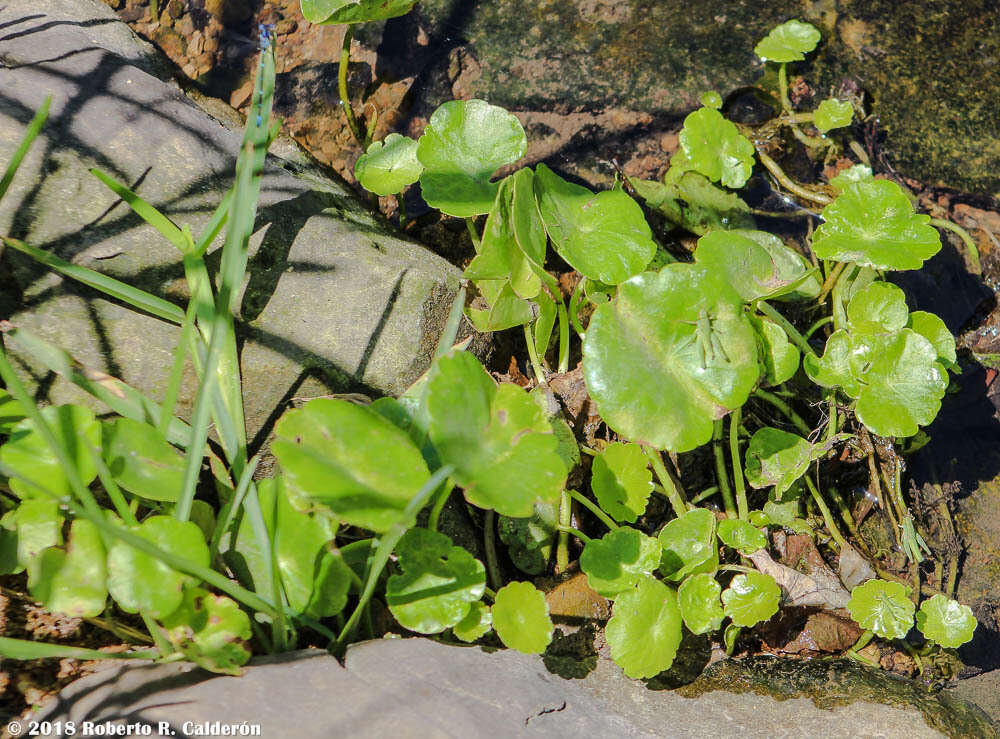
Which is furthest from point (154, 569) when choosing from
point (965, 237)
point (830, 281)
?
point (965, 237)

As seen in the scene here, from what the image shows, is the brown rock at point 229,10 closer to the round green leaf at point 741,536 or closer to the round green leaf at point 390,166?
the round green leaf at point 390,166

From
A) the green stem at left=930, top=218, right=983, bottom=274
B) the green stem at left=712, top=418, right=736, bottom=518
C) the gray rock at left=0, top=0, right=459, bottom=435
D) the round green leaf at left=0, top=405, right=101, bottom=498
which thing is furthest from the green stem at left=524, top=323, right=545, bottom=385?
the green stem at left=930, top=218, right=983, bottom=274

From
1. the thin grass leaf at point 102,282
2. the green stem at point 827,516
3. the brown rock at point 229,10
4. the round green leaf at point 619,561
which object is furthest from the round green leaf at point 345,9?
the green stem at point 827,516

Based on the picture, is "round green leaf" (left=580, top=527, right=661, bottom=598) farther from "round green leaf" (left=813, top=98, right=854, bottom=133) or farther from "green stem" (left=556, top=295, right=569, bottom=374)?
"round green leaf" (left=813, top=98, right=854, bottom=133)

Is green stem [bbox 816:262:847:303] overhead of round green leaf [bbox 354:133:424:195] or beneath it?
beneath

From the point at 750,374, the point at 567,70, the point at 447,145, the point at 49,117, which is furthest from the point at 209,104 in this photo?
the point at 750,374
